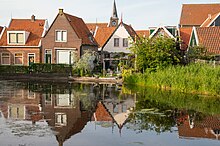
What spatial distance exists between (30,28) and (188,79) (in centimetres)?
2584

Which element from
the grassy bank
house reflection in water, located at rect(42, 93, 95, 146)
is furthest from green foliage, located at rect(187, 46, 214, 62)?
house reflection in water, located at rect(42, 93, 95, 146)

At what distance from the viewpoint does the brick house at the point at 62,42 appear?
37281 millimetres

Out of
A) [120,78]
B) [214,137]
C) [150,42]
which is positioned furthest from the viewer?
[120,78]

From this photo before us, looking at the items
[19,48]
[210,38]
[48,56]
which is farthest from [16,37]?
[210,38]

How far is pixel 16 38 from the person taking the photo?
3891 centimetres

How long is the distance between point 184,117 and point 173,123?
1.22 m

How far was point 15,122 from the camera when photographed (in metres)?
10.6

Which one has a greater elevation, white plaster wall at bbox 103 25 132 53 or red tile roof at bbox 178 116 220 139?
white plaster wall at bbox 103 25 132 53

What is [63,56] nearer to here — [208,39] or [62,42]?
[62,42]

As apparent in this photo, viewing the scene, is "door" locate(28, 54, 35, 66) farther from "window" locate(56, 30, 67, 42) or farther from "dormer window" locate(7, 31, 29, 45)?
"window" locate(56, 30, 67, 42)

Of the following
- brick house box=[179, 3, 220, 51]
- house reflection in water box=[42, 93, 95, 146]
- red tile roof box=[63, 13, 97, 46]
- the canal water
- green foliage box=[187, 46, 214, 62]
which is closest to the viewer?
the canal water

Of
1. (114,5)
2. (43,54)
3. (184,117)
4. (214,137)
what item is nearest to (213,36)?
(43,54)

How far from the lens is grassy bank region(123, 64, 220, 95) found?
18.5m

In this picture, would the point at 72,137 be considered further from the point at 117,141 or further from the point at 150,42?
the point at 150,42
